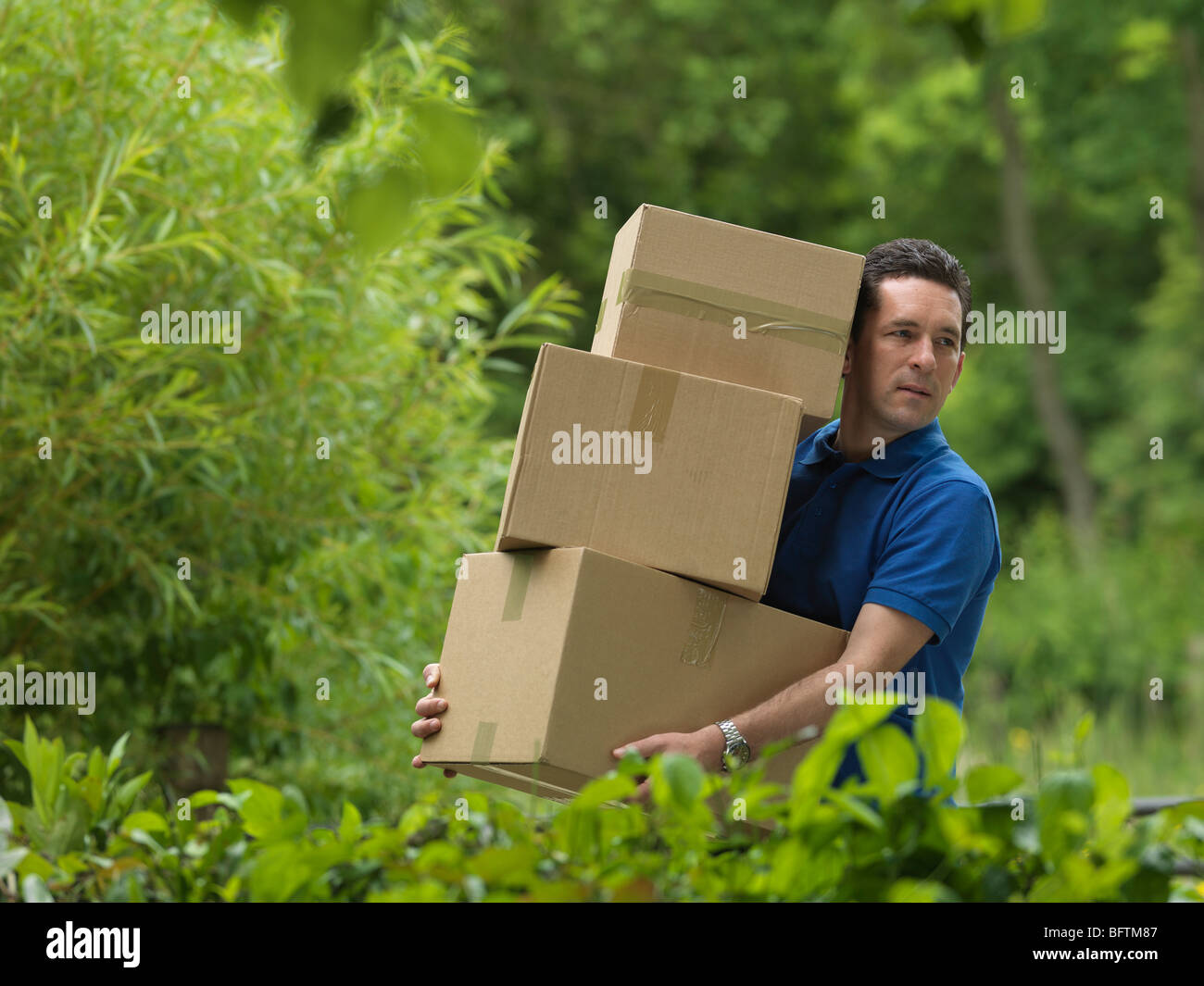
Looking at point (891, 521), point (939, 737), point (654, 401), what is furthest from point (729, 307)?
point (939, 737)

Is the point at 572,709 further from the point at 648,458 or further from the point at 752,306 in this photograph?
the point at 752,306

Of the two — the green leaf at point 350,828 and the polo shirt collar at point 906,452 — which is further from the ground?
the polo shirt collar at point 906,452

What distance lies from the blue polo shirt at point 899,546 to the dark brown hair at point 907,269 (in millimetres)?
224

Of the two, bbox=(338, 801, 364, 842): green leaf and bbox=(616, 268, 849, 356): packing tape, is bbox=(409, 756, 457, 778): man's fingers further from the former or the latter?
bbox=(616, 268, 849, 356): packing tape

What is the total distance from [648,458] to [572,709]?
37cm

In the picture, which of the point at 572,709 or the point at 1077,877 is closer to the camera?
the point at 1077,877

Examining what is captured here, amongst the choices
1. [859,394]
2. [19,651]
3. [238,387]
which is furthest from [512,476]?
[19,651]

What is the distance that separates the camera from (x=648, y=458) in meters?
1.76

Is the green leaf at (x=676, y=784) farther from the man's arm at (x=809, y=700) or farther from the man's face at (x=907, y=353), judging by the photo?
the man's face at (x=907, y=353)

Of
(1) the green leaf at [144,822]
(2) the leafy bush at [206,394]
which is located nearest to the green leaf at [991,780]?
(1) the green leaf at [144,822]

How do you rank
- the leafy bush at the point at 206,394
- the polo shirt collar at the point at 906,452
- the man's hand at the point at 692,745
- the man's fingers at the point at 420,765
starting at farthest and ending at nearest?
the leafy bush at the point at 206,394 → the polo shirt collar at the point at 906,452 → the man's fingers at the point at 420,765 → the man's hand at the point at 692,745

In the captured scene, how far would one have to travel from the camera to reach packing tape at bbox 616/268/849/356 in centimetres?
187

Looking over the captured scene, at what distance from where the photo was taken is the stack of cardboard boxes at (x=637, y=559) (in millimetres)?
1716
